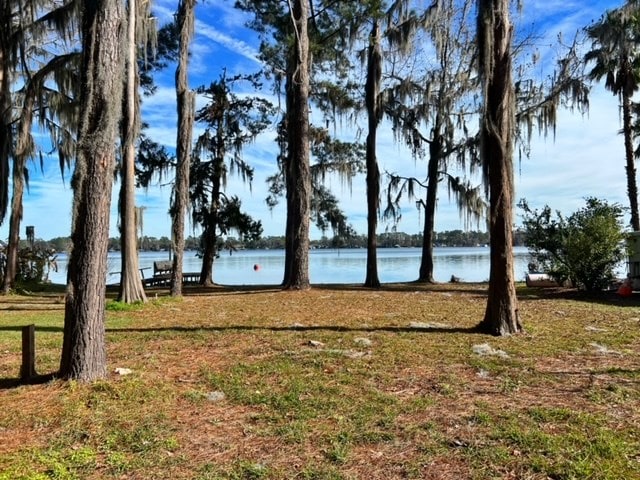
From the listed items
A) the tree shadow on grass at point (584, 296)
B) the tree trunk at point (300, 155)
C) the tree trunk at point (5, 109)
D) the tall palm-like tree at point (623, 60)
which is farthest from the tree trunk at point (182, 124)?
the tall palm-like tree at point (623, 60)

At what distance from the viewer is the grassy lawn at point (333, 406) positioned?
2.65m

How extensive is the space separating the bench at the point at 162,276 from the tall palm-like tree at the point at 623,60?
14.1 meters

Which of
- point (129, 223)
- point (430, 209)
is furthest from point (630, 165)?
point (129, 223)

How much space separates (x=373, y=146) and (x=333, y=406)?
36.5ft

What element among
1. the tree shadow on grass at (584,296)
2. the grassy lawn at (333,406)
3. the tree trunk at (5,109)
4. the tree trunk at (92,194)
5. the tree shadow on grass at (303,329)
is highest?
the tree trunk at (5,109)

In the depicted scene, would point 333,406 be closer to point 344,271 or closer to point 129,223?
point 129,223

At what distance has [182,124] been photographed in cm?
1041

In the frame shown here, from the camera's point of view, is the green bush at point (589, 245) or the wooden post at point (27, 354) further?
the green bush at point (589, 245)

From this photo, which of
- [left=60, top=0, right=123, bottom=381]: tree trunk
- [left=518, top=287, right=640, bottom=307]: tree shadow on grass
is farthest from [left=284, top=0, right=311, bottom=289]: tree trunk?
[left=60, top=0, right=123, bottom=381]: tree trunk

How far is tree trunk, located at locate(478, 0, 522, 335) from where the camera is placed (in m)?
5.87

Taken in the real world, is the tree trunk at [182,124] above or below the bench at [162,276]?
above

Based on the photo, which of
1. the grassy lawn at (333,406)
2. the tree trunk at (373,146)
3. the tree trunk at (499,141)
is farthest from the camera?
the tree trunk at (373,146)

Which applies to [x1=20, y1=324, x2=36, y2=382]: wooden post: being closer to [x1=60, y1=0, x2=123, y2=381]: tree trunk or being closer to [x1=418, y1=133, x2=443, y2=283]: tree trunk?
[x1=60, y1=0, x2=123, y2=381]: tree trunk

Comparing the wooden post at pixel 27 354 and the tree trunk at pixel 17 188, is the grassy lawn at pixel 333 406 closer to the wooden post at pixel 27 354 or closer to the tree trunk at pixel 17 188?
the wooden post at pixel 27 354
